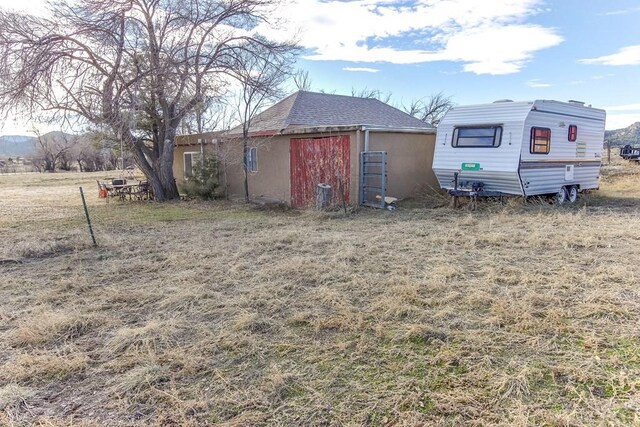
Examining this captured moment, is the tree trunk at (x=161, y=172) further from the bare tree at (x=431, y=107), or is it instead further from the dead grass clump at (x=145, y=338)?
the bare tree at (x=431, y=107)

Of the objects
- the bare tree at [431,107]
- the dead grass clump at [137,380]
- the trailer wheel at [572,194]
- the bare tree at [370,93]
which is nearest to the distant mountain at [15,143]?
the dead grass clump at [137,380]

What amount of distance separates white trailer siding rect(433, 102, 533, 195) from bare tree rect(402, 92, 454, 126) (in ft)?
74.5

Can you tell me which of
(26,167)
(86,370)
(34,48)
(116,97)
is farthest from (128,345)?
(26,167)

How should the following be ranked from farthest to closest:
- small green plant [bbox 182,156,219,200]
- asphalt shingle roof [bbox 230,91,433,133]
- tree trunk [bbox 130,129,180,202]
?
tree trunk [bbox 130,129,180,202], small green plant [bbox 182,156,219,200], asphalt shingle roof [bbox 230,91,433,133]

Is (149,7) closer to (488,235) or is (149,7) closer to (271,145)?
(271,145)

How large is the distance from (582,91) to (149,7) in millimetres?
17243

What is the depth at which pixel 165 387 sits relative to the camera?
2590mm

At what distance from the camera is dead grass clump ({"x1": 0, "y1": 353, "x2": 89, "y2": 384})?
2.76 m

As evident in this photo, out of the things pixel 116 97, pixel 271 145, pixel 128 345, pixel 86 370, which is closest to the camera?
pixel 86 370

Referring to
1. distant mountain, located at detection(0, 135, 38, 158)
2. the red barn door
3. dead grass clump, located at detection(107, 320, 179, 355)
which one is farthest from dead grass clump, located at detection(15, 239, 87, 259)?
distant mountain, located at detection(0, 135, 38, 158)

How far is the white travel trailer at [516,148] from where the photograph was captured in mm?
8875

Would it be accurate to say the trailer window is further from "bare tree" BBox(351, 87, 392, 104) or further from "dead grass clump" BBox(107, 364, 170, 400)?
"bare tree" BBox(351, 87, 392, 104)

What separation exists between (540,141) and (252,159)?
8.60 m

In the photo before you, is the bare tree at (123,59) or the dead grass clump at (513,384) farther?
the bare tree at (123,59)
